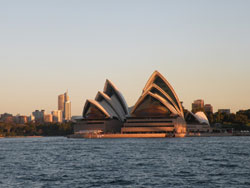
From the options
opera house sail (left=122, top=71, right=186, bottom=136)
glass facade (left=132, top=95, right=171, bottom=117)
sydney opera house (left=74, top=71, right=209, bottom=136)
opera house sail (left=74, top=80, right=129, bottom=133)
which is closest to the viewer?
opera house sail (left=122, top=71, right=186, bottom=136)

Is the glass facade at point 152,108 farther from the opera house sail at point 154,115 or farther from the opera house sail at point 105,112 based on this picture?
the opera house sail at point 105,112

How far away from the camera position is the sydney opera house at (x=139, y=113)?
146m

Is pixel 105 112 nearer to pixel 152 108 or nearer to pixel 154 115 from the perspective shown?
pixel 152 108

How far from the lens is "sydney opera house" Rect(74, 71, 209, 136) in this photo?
146125mm

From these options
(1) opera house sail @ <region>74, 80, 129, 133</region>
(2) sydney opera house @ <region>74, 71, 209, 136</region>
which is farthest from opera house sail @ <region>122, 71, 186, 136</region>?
(1) opera house sail @ <region>74, 80, 129, 133</region>

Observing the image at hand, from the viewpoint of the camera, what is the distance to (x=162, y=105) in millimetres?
148250

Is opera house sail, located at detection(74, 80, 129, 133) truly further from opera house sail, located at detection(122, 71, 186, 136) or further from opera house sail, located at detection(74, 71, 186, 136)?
opera house sail, located at detection(122, 71, 186, 136)

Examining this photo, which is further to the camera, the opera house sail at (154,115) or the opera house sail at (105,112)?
the opera house sail at (105,112)

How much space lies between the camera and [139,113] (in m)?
149

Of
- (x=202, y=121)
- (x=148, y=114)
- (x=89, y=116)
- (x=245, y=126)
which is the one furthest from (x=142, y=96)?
(x=245, y=126)

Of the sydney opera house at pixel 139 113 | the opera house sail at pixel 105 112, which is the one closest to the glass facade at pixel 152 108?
the sydney opera house at pixel 139 113

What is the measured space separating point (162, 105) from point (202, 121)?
31.0 metres

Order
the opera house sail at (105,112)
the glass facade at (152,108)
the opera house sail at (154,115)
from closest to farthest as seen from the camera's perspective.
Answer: the opera house sail at (154,115), the glass facade at (152,108), the opera house sail at (105,112)

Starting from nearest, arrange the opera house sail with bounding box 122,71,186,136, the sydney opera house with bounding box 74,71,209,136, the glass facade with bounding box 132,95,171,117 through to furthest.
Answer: the opera house sail with bounding box 122,71,186,136 < the sydney opera house with bounding box 74,71,209,136 < the glass facade with bounding box 132,95,171,117
